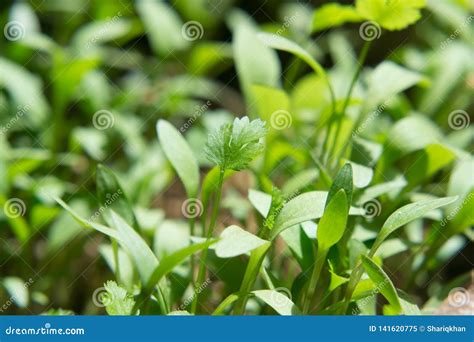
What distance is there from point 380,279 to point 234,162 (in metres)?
0.29

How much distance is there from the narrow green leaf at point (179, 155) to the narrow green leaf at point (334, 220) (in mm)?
305

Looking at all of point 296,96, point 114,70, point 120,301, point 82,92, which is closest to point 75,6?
point 114,70

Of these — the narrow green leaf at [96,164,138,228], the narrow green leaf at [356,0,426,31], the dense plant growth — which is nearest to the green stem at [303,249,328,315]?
the dense plant growth

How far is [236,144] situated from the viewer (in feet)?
3.75

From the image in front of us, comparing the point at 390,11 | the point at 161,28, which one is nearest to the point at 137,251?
the point at 390,11

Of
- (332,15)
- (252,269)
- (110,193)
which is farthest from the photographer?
(332,15)

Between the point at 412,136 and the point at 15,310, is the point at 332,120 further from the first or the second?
the point at 15,310

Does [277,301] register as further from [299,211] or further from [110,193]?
[110,193]

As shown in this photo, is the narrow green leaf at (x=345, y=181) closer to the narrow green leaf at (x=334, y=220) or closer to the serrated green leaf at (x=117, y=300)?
the narrow green leaf at (x=334, y=220)

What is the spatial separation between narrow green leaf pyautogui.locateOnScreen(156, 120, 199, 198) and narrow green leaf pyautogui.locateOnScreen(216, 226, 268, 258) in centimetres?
27

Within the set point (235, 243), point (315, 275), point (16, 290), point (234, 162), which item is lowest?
point (16, 290)

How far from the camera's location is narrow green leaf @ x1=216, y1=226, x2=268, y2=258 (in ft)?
3.47

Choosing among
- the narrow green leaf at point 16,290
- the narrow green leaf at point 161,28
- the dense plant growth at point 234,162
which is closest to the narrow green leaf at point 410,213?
the dense plant growth at point 234,162

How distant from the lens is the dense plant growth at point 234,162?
1.20 metres
